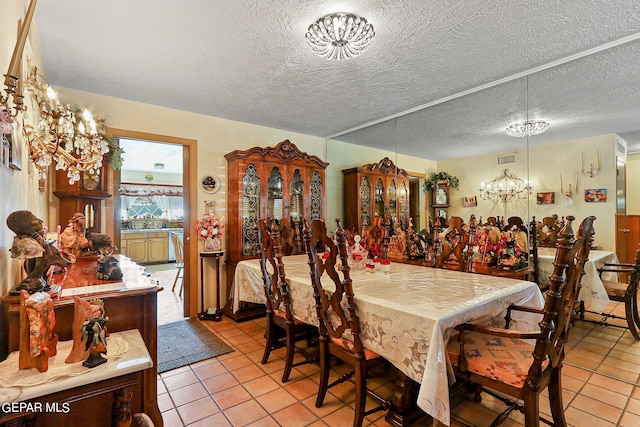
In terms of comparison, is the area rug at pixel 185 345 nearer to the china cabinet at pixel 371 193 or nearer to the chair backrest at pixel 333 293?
the chair backrest at pixel 333 293

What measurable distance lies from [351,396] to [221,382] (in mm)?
974

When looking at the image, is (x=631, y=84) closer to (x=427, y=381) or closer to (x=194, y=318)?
(x=427, y=381)

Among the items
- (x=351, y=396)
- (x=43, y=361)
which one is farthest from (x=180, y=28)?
(x=351, y=396)

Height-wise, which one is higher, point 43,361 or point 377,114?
point 377,114

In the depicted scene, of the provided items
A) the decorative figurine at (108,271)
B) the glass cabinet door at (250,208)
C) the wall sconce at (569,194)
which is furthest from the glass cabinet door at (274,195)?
the wall sconce at (569,194)

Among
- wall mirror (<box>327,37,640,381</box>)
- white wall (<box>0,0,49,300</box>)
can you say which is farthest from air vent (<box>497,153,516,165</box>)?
white wall (<box>0,0,49,300</box>)

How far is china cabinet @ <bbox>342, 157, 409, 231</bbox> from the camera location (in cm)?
441

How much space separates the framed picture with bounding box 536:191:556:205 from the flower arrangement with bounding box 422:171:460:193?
0.79 m

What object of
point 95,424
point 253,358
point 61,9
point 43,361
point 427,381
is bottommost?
point 253,358

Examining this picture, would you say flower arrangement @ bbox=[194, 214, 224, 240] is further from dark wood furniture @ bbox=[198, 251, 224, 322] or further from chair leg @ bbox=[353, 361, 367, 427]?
chair leg @ bbox=[353, 361, 367, 427]

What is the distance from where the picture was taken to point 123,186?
792 cm

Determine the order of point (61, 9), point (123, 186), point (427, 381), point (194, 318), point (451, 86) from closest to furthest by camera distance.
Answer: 1. point (427, 381)
2. point (61, 9)
3. point (451, 86)
4. point (194, 318)
5. point (123, 186)

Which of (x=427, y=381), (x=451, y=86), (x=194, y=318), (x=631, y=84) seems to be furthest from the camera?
(x=194, y=318)

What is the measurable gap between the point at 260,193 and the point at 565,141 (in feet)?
10.9
